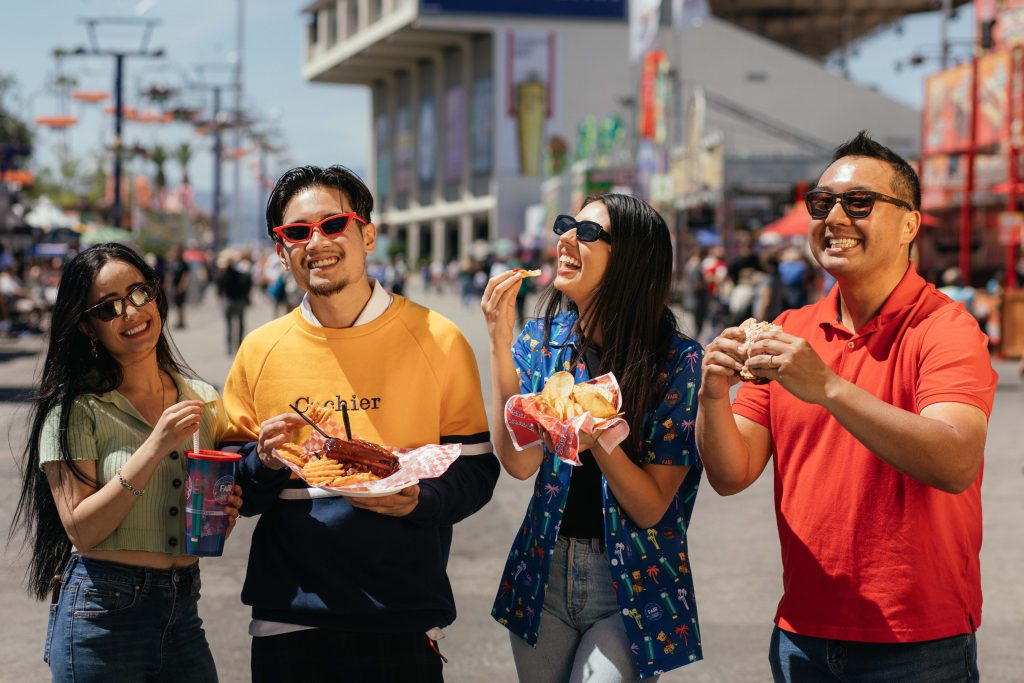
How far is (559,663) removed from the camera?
3326 mm

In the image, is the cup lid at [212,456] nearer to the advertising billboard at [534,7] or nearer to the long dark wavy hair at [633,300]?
the long dark wavy hair at [633,300]

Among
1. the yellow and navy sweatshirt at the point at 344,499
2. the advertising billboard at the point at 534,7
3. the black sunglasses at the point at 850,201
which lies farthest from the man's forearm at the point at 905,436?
the advertising billboard at the point at 534,7

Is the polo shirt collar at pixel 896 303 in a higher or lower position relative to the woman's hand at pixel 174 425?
higher

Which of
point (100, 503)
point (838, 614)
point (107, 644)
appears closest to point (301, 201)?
point (100, 503)

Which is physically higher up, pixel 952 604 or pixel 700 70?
pixel 700 70

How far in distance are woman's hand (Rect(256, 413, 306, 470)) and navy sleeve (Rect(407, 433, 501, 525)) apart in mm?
355

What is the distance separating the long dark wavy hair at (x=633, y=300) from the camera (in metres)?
3.35

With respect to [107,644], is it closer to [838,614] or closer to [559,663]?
[559,663]

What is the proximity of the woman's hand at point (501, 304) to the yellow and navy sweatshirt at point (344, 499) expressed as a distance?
10cm

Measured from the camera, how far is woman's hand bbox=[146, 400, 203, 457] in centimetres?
311

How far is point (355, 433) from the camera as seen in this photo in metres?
3.23

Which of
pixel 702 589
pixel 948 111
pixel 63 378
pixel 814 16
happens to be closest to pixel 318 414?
pixel 63 378

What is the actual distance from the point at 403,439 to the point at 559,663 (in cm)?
72

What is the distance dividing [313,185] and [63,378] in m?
0.83
